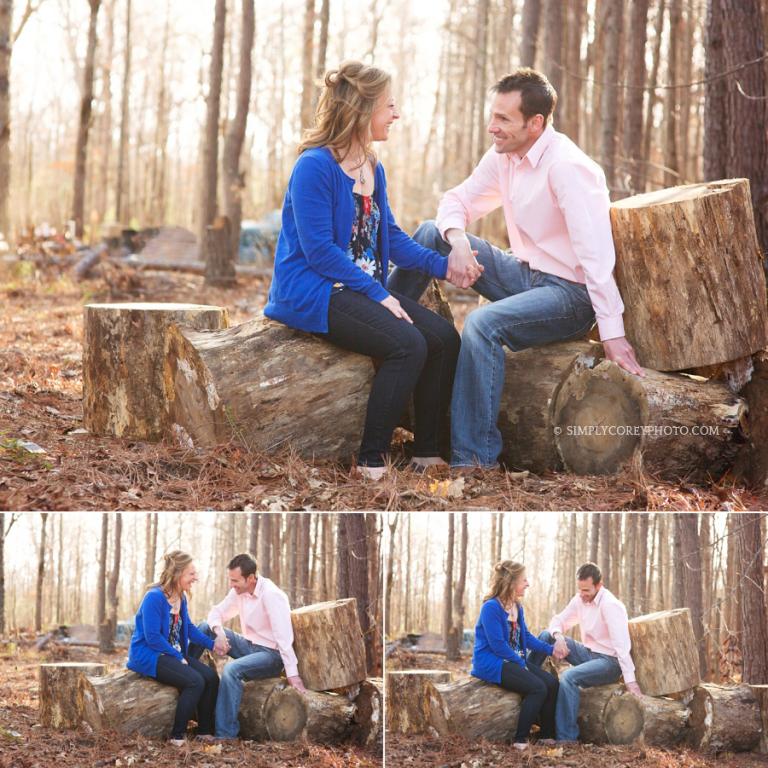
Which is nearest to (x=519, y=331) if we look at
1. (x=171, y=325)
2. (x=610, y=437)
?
(x=610, y=437)

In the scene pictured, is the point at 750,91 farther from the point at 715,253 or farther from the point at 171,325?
the point at 171,325

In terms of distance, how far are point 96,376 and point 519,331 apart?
228 centimetres

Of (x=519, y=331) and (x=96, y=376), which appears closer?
(x=519, y=331)

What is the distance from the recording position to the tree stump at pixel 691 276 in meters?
4.55

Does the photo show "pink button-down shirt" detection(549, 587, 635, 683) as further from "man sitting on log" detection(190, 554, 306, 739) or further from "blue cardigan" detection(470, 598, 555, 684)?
"man sitting on log" detection(190, 554, 306, 739)

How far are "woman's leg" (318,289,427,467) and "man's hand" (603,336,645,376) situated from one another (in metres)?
0.93

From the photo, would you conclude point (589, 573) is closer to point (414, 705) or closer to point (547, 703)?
point (547, 703)

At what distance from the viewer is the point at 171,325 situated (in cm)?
480

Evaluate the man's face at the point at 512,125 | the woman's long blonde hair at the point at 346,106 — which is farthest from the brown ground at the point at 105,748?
the man's face at the point at 512,125

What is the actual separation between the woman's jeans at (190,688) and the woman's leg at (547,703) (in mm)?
1412

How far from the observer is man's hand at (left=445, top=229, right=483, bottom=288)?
4.87 meters

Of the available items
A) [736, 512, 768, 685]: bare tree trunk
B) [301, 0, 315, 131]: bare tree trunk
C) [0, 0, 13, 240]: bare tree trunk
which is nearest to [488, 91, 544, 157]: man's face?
[736, 512, 768, 685]: bare tree trunk

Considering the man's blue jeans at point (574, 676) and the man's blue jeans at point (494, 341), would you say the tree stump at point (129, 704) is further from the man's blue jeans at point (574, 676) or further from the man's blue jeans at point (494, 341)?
the man's blue jeans at point (494, 341)

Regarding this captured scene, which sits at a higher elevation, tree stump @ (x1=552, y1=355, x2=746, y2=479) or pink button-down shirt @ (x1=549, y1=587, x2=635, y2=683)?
tree stump @ (x1=552, y1=355, x2=746, y2=479)
